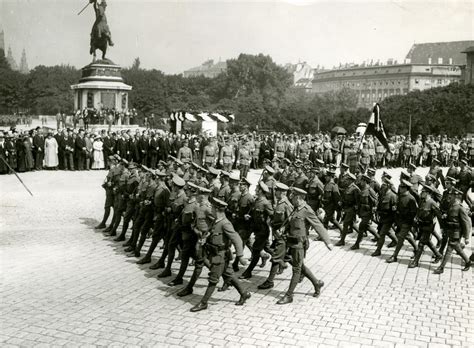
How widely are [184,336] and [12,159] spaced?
16.8 metres

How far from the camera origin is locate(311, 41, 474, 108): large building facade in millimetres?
117119

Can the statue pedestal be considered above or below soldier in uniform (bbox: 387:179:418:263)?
above

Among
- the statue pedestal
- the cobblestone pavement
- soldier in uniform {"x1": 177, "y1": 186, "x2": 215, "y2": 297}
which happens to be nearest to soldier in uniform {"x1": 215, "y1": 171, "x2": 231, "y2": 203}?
the cobblestone pavement

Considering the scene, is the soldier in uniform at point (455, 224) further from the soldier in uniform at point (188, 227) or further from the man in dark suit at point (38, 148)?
the man in dark suit at point (38, 148)

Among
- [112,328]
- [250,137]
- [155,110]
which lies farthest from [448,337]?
[155,110]

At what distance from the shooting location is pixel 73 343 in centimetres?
693

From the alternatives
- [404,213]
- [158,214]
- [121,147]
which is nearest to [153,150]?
[121,147]

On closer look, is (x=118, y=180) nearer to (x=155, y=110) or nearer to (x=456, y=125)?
(x=456, y=125)

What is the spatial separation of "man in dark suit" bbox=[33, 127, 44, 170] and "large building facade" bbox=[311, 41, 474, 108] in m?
97.3

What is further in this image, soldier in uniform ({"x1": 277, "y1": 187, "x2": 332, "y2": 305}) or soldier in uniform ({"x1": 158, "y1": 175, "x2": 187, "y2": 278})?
soldier in uniform ({"x1": 158, "y1": 175, "x2": 187, "y2": 278})

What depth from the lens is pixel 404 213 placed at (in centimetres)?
1126

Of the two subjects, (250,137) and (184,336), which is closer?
(184,336)

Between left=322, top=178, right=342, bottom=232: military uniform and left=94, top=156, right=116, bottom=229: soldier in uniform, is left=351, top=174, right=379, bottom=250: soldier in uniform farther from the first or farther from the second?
left=94, top=156, right=116, bottom=229: soldier in uniform

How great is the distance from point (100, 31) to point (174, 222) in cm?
3147
